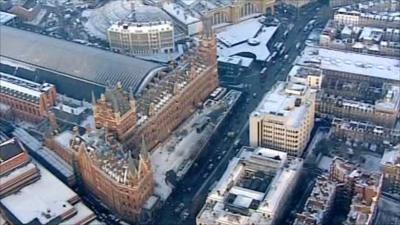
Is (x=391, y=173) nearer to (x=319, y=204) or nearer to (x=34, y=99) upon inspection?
(x=319, y=204)

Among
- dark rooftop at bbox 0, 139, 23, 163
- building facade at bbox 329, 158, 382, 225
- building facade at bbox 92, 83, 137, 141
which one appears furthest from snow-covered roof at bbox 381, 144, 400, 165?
dark rooftop at bbox 0, 139, 23, 163

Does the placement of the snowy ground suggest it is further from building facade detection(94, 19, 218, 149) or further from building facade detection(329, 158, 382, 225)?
building facade detection(329, 158, 382, 225)

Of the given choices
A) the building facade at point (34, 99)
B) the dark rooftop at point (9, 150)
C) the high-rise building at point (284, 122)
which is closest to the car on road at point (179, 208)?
the high-rise building at point (284, 122)

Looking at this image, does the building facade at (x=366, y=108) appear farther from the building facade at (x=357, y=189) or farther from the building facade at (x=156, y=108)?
the building facade at (x=156, y=108)

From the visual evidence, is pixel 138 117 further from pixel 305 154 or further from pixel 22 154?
pixel 305 154

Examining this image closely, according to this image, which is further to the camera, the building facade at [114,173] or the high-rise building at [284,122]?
the high-rise building at [284,122]

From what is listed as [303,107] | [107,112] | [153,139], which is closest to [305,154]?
[303,107]

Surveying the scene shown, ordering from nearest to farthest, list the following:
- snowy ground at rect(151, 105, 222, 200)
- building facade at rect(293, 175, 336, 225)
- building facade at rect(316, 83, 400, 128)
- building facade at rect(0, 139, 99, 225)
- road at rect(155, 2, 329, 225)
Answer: building facade at rect(293, 175, 336, 225), building facade at rect(0, 139, 99, 225), road at rect(155, 2, 329, 225), snowy ground at rect(151, 105, 222, 200), building facade at rect(316, 83, 400, 128)
